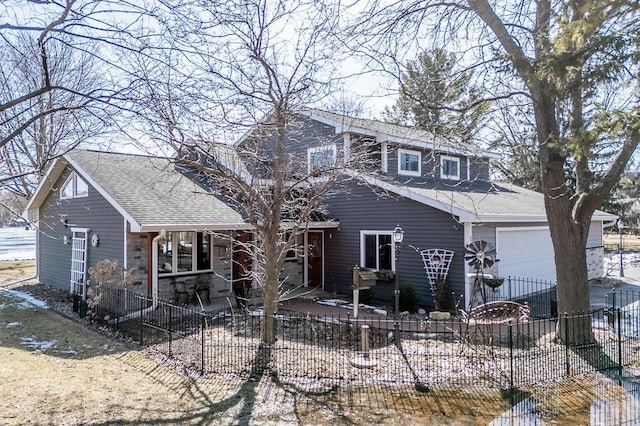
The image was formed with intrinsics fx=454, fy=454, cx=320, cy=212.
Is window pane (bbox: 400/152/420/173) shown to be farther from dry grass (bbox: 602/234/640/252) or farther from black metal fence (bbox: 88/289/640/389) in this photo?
dry grass (bbox: 602/234/640/252)

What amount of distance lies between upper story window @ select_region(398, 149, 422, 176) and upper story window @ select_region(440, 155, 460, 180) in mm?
1606

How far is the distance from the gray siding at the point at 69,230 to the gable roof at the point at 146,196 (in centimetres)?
56

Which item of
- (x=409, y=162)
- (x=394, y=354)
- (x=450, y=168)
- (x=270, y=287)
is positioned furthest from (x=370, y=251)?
(x=270, y=287)

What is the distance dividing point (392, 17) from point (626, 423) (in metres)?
8.01

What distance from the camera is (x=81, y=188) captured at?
14.5 metres

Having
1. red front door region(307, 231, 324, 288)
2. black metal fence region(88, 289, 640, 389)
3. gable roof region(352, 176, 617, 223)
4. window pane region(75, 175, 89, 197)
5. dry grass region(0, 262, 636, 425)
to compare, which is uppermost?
window pane region(75, 175, 89, 197)

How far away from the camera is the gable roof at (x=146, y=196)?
38.4ft

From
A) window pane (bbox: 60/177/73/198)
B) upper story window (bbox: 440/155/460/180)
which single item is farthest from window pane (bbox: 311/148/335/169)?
window pane (bbox: 60/177/73/198)

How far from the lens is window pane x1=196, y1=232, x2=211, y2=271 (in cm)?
1332

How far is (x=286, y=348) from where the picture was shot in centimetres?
817

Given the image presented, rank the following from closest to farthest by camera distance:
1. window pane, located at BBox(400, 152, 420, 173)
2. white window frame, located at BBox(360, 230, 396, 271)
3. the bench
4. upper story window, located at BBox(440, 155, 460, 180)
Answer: the bench → white window frame, located at BBox(360, 230, 396, 271) → window pane, located at BBox(400, 152, 420, 173) → upper story window, located at BBox(440, 155, 460, 180)

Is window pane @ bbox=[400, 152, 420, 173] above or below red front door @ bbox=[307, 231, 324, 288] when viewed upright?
above

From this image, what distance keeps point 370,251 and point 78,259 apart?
9.17 meters

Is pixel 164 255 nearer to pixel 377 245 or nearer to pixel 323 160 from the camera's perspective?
pixel 323 160
